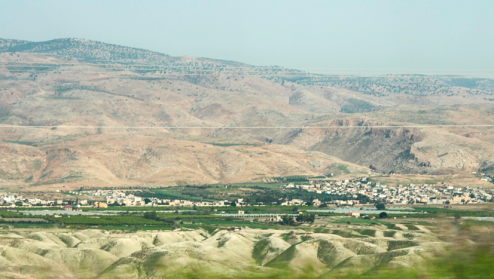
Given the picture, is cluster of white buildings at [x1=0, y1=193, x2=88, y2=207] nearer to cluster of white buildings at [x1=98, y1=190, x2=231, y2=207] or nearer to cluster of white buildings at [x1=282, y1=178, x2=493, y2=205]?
cluster of white buildings at [x1=98, y1=190, x2=231, y2=207]

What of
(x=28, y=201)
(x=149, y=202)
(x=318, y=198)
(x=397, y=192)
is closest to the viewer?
(x=28, y=201)

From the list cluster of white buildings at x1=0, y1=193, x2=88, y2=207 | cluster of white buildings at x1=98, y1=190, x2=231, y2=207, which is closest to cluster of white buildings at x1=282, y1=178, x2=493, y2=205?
cluster of white buildings at x1=98, y1=190, x2=231, y2=207

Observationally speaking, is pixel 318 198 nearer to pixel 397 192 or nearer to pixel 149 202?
pixel 397 192

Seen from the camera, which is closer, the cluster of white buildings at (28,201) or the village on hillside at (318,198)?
the cluster of white buildings at (28,201)

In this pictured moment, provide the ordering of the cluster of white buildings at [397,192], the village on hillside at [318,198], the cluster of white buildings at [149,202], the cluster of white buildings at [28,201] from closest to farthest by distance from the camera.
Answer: the cluster of white buildings at [28,201]
the village on hillside at [318,198]
the cluster of white buildings at [397,192]
the cluster of white buildings at [149,202]

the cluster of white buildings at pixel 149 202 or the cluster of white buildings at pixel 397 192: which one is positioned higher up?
the cluster of white buildings at pixel 397 192

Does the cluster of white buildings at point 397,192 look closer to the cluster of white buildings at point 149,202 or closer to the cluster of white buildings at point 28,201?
the cluster of white buildings at point 149,202

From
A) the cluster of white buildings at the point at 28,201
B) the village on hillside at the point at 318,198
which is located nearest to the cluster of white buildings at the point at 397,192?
the village on hillside at the point at 318,198

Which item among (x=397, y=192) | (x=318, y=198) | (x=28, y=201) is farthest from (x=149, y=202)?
(x=397, y=192)
